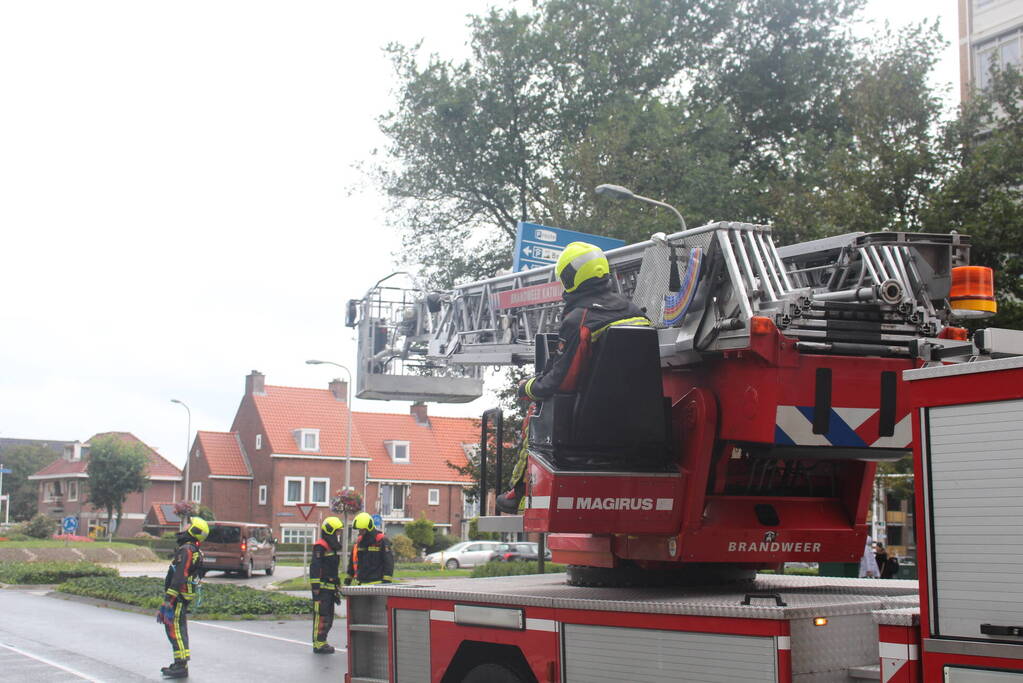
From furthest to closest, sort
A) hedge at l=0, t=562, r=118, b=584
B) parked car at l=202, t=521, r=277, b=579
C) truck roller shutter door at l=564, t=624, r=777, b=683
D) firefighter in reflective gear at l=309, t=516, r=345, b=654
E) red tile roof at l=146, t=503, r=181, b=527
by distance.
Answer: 1. red tile roof at l=146, t=503, r=181, b=527
2. parked car at l=202, t=521, r=277, b=579
3. hedge at l=0, t=562, r=118, b=584
4. firefighter in reflective gear at l=309, t=516, r=345, b=654
5. truck roller shutter door at l=564, t=624, r=777, b=683

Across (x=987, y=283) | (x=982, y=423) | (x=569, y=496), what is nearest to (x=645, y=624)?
(x=569, y=496)

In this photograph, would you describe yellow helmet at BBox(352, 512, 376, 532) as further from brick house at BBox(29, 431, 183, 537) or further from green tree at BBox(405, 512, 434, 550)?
brick house at BBox(29, 431, 183, 537)

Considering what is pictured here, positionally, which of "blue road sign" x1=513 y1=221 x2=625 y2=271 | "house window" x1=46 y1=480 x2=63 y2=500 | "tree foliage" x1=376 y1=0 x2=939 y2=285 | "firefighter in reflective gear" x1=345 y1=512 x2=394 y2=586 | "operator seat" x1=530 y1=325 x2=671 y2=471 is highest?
"tree foliage" x1=376 y1=0 x2=939 y2=285

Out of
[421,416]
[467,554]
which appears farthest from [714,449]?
[421,416]

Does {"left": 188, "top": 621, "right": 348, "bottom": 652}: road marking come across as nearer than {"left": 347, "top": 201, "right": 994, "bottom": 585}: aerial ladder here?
No

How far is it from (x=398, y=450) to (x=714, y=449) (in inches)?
2318

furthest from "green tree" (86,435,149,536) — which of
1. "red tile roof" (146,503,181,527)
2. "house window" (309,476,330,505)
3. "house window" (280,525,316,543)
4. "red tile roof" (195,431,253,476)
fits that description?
"house window" (280,525,316,543)

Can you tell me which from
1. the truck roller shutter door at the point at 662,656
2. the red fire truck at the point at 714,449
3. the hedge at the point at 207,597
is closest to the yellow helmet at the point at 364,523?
the hedge at the point at 207,597

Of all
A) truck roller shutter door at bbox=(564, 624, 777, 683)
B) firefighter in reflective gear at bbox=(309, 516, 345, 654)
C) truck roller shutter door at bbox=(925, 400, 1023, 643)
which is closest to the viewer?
truck roller shutter door at bbox=(925, 400, 1023, 643)

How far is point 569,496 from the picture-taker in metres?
5.73

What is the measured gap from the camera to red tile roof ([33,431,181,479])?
71.6 m

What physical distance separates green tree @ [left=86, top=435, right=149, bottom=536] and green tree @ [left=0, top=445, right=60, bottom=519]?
2974 centimetres

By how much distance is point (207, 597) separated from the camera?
69.1 feet

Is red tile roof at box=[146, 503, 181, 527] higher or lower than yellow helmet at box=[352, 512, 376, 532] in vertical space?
lower
